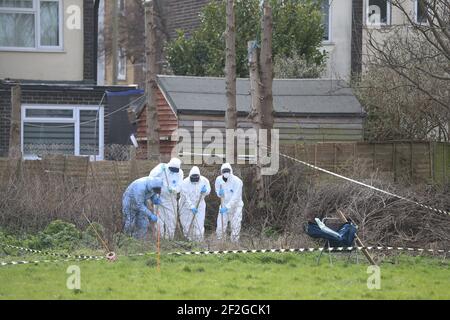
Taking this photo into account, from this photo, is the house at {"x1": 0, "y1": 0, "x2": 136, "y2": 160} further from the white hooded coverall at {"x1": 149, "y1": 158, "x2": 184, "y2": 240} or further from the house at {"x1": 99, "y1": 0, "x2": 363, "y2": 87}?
the white hooded coverall at {"x1": 149, "y1": 158, "x2": 184, "y2": 240}

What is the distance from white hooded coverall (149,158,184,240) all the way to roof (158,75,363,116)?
4.30m

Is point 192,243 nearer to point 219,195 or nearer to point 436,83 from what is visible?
point 219,195

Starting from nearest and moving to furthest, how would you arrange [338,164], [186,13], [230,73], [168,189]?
[168,189]
[230,73]
[338,164]
[186,13]

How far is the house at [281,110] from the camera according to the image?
941 inches

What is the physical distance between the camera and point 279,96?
82.6 feet

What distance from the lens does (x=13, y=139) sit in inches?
851

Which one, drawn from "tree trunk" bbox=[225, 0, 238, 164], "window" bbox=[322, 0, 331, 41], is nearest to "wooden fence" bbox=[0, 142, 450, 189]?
"tree trunk" bbox=[225, 0, 238, 164]

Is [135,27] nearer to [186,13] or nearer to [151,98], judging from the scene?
[186,13]

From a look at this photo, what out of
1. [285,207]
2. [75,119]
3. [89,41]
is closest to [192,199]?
[285,207]

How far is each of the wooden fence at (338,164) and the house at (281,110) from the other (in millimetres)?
2563

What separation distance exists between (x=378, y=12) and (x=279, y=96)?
7.58m

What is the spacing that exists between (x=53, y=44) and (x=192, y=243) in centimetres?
1267

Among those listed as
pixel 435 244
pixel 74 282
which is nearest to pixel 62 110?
pixel 435 244

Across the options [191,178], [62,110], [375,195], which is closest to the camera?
[375,195]
